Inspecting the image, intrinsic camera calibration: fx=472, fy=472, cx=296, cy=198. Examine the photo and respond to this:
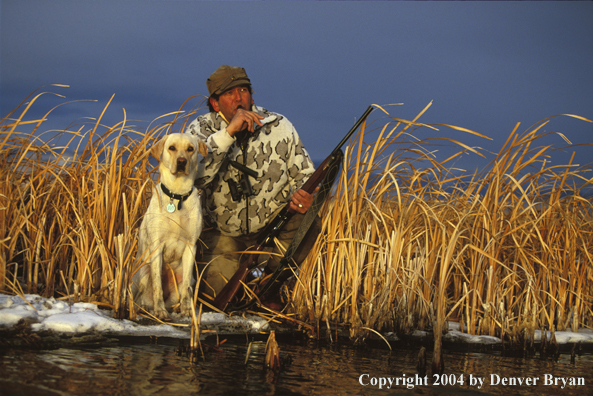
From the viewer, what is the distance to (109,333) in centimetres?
296

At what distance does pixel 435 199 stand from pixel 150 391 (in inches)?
118

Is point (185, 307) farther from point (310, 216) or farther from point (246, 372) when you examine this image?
point (246, 372)

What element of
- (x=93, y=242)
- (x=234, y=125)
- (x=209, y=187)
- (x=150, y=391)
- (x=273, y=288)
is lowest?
(x=150, y=391)

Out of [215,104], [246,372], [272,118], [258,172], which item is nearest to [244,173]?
[258,172]

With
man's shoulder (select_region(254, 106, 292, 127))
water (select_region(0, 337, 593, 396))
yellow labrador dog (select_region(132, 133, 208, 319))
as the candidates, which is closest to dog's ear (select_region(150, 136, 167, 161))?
yellow labrador dog (select_region(132, 133, 208, 319))

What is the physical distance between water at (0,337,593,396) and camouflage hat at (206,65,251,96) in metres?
2.16

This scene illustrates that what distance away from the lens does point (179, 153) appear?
3.51 meters

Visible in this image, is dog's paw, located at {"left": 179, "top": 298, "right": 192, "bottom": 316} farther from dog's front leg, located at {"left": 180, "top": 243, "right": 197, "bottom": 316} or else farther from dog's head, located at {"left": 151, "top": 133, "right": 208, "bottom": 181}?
dog's head, located at {"left": 151, "top": 133, "right": 208, "bottom": 181}

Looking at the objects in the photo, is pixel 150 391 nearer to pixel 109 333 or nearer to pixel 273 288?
pixel 109 333

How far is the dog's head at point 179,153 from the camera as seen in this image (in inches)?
138

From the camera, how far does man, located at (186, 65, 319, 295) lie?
166 inches

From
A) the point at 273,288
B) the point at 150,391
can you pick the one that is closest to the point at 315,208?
the point at 273,288

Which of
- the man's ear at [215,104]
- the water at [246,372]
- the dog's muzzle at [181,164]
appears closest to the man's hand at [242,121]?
the dog's muzzle at [181,164]

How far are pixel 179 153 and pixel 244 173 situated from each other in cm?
88
